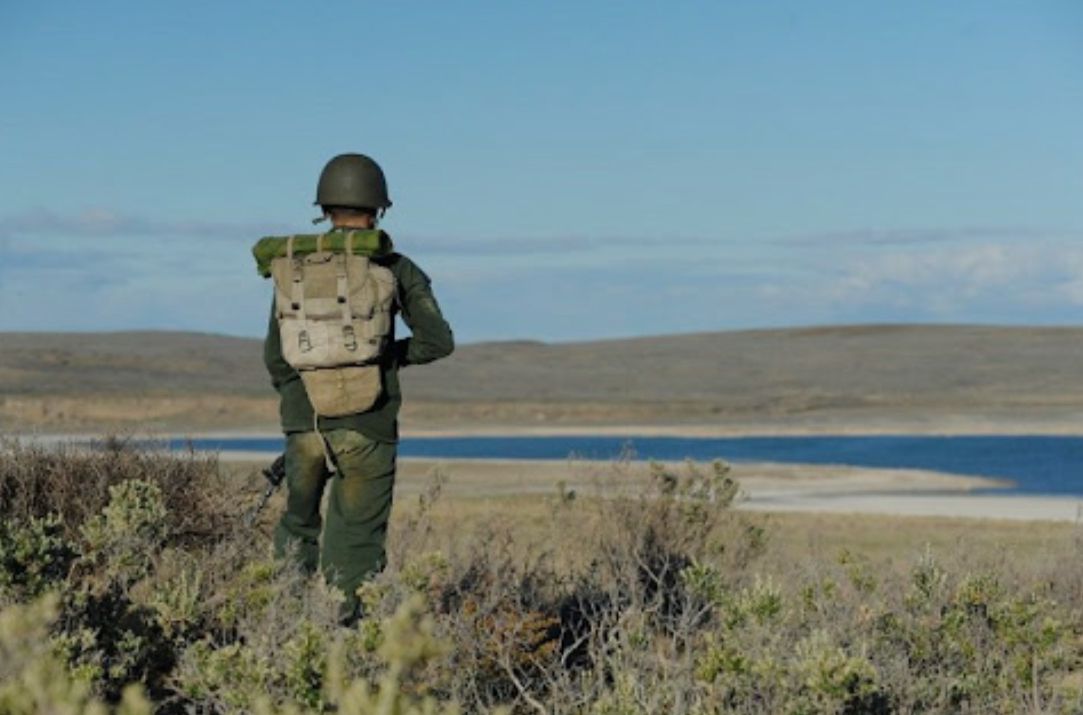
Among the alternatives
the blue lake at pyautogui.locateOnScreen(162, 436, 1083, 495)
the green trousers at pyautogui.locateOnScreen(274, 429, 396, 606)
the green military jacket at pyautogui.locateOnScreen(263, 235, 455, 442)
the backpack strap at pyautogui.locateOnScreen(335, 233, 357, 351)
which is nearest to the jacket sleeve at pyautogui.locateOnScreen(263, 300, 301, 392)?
the green military jacket at pyautogui.locateOnScreen(263, 235, 455, 442)

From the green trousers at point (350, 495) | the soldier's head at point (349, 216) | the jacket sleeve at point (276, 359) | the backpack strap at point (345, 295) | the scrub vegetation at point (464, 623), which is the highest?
the soldier's head at point (349, 216)

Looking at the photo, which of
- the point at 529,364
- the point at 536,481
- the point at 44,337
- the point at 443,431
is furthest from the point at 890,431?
the point at 44,337

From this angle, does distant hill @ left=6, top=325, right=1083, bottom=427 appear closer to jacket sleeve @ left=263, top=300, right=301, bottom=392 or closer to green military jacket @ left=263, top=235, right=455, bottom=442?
jacket sleeve @ left=263, top=300, right=301, bottom=392

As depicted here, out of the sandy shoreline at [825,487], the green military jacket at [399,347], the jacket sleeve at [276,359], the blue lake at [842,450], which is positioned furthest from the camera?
the blue lake at [842,450]

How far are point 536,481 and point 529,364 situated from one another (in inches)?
2805

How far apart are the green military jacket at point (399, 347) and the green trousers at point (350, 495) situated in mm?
48

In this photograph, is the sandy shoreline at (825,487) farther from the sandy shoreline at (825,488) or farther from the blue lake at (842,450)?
the blue lake at (842,450)

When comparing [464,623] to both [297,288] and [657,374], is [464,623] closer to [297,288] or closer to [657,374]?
[297,288]

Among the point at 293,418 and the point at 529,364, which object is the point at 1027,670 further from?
the point at 529,364

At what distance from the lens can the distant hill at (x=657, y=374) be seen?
70.9 meters

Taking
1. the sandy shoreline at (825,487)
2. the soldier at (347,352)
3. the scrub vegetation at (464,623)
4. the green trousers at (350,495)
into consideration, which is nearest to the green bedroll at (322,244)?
the soldier at (347,352)

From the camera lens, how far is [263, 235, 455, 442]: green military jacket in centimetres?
700

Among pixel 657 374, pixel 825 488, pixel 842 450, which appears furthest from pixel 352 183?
pixel 657 374

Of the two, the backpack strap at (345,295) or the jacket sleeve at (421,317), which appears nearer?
the backpack strap at (345,295)
